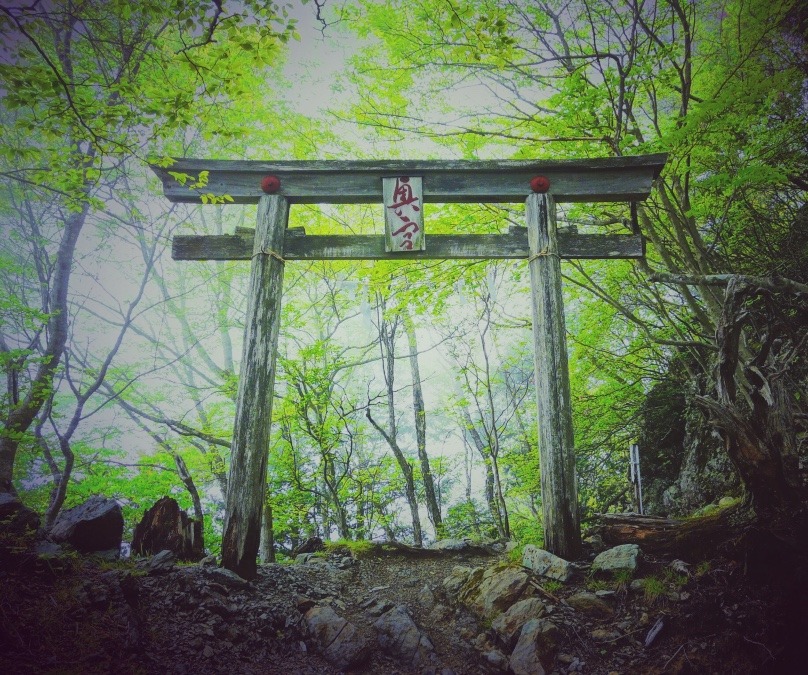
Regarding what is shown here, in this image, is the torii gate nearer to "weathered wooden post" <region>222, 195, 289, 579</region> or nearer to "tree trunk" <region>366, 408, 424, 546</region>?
"weathered wooden post" <region>222, 195, 289, 579</region>

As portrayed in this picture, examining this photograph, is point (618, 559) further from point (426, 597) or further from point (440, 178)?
point (440, 178)

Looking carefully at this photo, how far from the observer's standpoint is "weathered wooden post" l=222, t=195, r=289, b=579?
374cm

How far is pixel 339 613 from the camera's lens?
3555mm

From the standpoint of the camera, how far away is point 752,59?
185 inches

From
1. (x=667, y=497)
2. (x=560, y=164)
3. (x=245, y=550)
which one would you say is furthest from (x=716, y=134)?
(x=245, y=550)

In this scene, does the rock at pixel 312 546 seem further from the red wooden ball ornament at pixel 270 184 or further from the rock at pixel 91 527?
the red wooden ball ornament at pixel 270 184

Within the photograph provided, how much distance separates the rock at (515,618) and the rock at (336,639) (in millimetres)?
1031

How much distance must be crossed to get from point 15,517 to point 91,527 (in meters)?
0.64

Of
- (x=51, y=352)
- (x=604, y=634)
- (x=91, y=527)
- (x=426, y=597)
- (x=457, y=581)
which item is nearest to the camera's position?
(x=604, y=634)

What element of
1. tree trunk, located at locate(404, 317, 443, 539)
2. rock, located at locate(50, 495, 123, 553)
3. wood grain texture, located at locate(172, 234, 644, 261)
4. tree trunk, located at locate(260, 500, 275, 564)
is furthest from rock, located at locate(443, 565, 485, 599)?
tree trunk, located at locate(260, 500, 275, 564)

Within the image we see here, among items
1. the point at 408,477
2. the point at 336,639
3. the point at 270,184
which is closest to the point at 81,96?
the point at 270,184

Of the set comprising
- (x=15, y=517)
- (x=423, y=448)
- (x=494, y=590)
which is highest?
(x=423, y=448)

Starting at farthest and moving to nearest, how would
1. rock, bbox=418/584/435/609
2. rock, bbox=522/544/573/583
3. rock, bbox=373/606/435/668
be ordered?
rock, bbox=418/584/435/609
rock, bbox=522/544/573/583
rock, bbox=373/606/435/668

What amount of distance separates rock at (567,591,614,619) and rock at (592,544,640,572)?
0.38 metres
